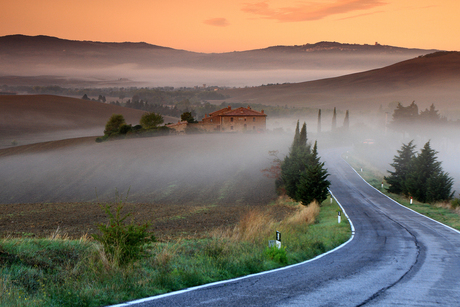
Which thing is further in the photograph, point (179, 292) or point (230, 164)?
point (230, 164)

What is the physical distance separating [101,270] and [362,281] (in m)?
6.71

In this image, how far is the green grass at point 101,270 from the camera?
705 cm

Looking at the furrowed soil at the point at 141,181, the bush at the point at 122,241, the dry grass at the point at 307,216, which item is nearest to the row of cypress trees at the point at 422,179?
the furrowed soil at the point at 141,181

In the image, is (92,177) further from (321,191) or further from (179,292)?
(179,292)

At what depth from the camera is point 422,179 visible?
40375 millimetres

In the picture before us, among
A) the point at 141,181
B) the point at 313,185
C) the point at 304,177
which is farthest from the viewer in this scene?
the point at 141,181

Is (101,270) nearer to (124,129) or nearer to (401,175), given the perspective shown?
(401,175)

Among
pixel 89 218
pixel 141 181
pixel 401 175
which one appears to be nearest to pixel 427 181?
pixel 401 175

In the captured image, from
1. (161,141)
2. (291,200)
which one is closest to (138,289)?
(291,200)

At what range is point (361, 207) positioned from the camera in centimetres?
3250

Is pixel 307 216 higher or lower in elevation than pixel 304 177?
lower

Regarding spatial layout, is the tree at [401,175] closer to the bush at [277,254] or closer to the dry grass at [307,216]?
the dry grass at [307,216]

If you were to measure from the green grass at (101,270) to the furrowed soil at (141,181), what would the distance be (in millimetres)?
11211

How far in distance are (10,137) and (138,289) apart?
434 ft
